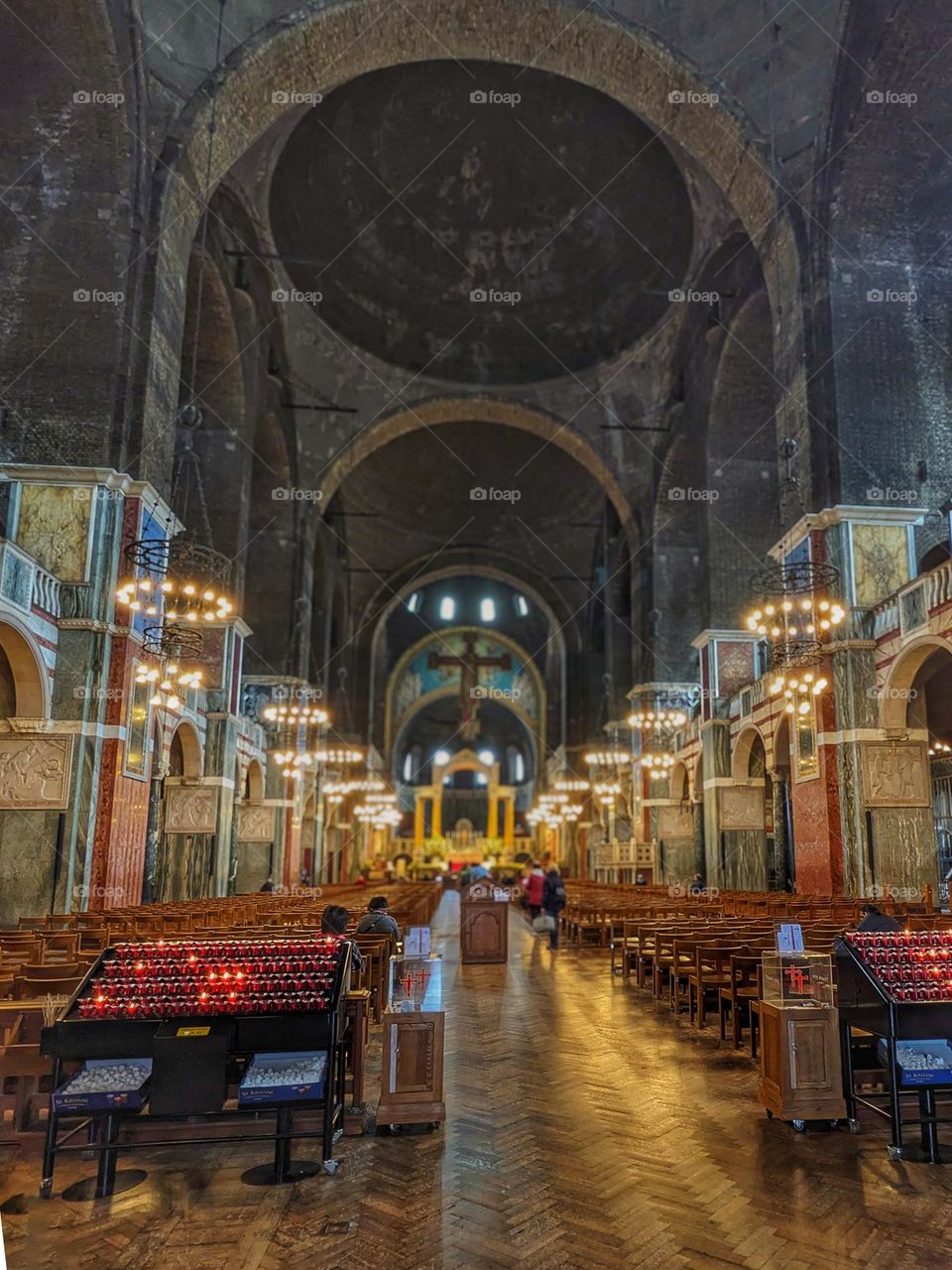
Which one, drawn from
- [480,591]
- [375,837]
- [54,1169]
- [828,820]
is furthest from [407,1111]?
[480,591]

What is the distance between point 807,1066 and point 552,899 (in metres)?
9.71

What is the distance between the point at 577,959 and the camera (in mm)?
12852

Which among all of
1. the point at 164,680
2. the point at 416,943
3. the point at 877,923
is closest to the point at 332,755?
the point at 164,680

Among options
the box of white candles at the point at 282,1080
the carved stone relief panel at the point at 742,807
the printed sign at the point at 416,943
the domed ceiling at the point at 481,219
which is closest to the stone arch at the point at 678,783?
the carved stone relief panel at the point at 742,807

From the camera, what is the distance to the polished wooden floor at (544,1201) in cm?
341

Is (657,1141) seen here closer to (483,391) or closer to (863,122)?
(863,122)

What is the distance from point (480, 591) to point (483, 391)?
21.0 m

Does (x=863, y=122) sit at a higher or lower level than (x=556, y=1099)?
higher

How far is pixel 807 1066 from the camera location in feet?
16.0

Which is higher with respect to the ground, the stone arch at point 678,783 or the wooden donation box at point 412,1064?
the stone arch at point 678,783

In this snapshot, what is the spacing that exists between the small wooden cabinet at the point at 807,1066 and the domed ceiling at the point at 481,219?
70.9ft

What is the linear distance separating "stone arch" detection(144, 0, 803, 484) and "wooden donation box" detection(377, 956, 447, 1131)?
1393cm

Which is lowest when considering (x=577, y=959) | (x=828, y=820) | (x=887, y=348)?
(x=577, y=959)

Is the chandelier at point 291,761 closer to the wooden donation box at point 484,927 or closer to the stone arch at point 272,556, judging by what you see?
the stone arch at point 272,556
